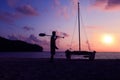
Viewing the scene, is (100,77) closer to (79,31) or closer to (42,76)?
(42,76)

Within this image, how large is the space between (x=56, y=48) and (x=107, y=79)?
9344 millimetres

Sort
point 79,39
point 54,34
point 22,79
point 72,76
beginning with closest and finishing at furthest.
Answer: point 22,79, point 72,76, point 54,34, point 79,39

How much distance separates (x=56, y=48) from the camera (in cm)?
2153

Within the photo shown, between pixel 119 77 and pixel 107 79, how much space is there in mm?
798

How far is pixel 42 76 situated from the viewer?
13.4m

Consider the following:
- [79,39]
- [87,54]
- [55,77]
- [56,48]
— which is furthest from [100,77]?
[79,39]

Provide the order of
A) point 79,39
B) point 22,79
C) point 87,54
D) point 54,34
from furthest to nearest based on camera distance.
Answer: point 79,39
point 87,54
point 54,34
point 22,79

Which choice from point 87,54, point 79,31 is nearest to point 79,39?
point 79,31

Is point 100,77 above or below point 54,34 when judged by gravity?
below

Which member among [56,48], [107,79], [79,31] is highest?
[79,31]

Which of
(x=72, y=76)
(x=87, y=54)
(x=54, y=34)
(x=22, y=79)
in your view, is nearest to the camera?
(x=22, y=79)

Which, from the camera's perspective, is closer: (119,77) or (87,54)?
(119,77)

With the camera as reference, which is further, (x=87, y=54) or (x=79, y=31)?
(x=79, y=31)

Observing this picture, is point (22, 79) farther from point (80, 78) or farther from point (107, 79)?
point (107, 79)
